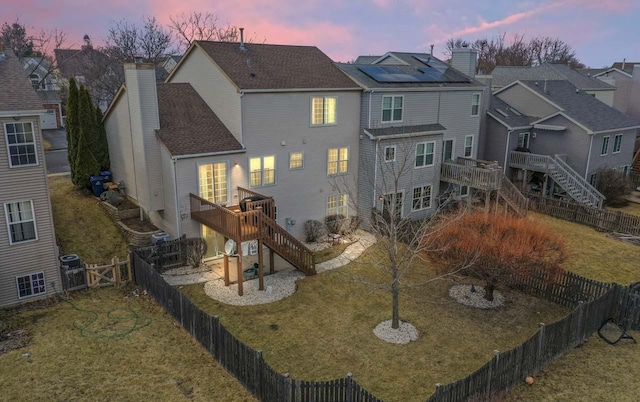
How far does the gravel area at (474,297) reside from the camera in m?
17.9

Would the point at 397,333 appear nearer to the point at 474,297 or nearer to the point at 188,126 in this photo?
the point at 474,297

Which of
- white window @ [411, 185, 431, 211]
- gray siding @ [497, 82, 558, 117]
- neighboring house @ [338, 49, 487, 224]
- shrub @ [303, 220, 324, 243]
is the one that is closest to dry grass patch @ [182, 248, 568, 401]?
shrub @ [303, 220, 324, 243]

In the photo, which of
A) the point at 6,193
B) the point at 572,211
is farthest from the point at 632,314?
the point at 6,193

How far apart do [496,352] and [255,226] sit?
10416 millimetres

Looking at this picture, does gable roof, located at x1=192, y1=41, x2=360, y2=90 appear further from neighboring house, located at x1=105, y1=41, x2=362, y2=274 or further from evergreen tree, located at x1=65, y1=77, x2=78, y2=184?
evergreen tree, located at x1=65, y1=77, x2=78, y2=184

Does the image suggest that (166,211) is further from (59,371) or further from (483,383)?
(483,383)

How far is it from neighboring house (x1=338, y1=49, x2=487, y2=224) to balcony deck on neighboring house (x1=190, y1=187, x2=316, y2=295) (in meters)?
6.13

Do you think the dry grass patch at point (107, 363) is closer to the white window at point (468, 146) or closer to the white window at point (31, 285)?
the white window at point (31, 285)

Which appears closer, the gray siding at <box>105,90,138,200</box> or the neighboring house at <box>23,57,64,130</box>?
the gray siding at <box>105,90,138,200</box>

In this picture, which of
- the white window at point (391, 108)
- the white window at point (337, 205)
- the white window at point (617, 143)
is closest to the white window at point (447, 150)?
the white window at point (391, 108)

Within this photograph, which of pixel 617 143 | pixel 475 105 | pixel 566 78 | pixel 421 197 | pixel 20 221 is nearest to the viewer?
pixel 20 221

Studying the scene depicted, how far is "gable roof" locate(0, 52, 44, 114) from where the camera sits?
1542cm

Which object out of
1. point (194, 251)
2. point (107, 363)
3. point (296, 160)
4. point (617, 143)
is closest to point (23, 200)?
point (194, 251)

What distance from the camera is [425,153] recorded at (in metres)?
27.4
